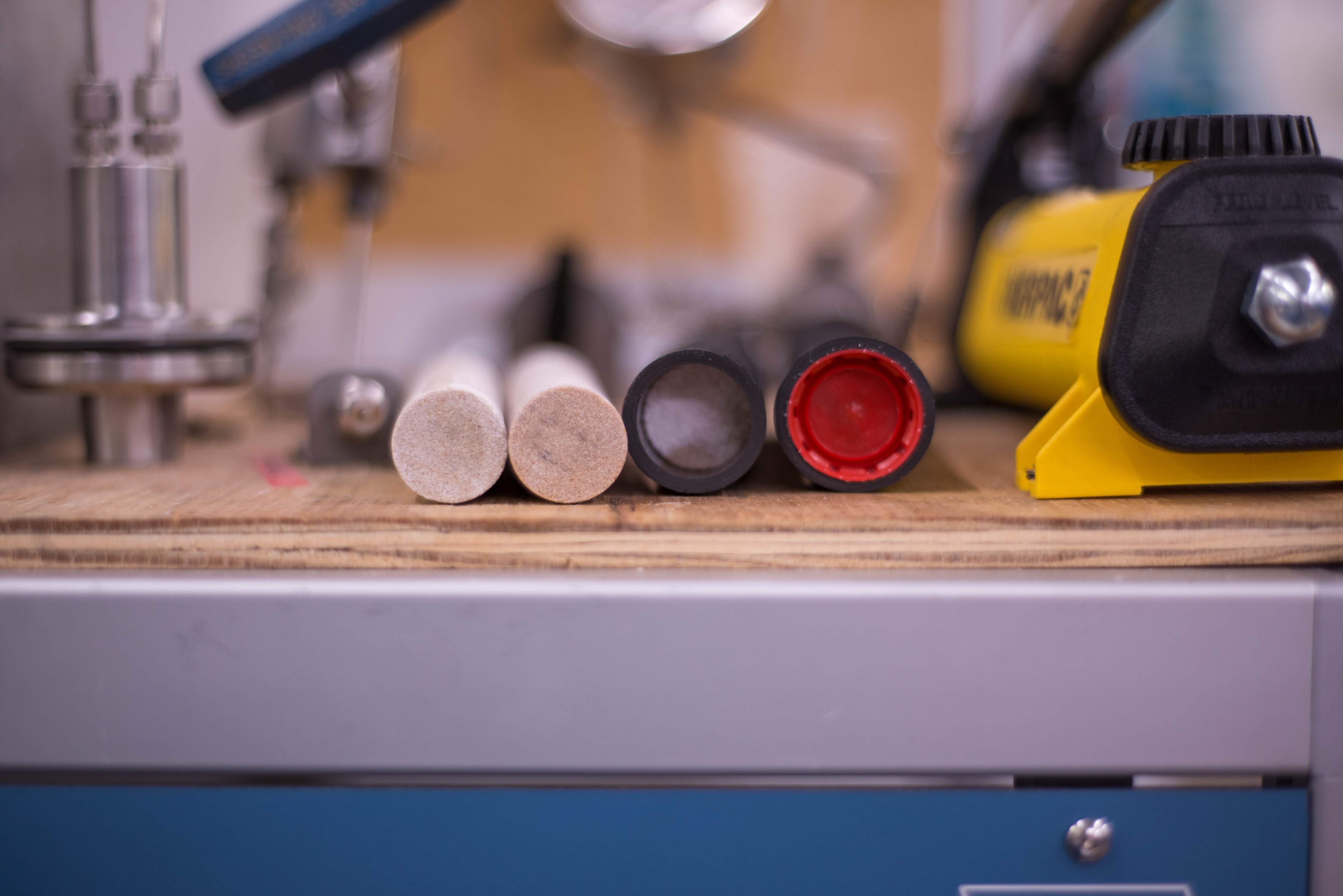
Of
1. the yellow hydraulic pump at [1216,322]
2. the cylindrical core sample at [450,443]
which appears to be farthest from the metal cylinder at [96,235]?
the yellow hydraulic pump at [1216,322]

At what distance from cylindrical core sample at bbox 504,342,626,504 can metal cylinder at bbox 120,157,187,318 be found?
0.87ft

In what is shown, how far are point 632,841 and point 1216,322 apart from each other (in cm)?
35

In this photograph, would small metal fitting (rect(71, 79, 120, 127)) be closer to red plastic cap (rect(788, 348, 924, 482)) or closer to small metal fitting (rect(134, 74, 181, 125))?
small metal fitting (rect(134, 74, 181, 125))

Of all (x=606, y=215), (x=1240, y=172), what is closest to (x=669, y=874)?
(x=1240, y=172)

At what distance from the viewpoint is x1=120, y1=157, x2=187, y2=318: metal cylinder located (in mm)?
555

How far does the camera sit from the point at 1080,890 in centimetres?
42

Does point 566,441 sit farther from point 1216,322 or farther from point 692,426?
point 1216,322

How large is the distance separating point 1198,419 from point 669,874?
1.03ft

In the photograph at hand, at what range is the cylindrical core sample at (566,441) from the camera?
0.42m

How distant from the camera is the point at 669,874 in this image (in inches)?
16.5

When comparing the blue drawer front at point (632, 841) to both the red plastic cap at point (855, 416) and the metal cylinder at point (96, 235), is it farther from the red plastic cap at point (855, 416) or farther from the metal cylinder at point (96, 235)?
the metal cylinder at point (96, 235)

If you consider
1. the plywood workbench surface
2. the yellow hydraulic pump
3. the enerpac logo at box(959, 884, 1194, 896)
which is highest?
the yellow hydraulic pump

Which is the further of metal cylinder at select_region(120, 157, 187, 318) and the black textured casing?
metal cylinder at select_region(120, 157, 187, 318)

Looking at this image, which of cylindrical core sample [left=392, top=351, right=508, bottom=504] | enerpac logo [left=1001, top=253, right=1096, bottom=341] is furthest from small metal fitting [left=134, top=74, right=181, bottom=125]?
enerpac logo [left=1001, top=253, right=1096, bottom=341]
